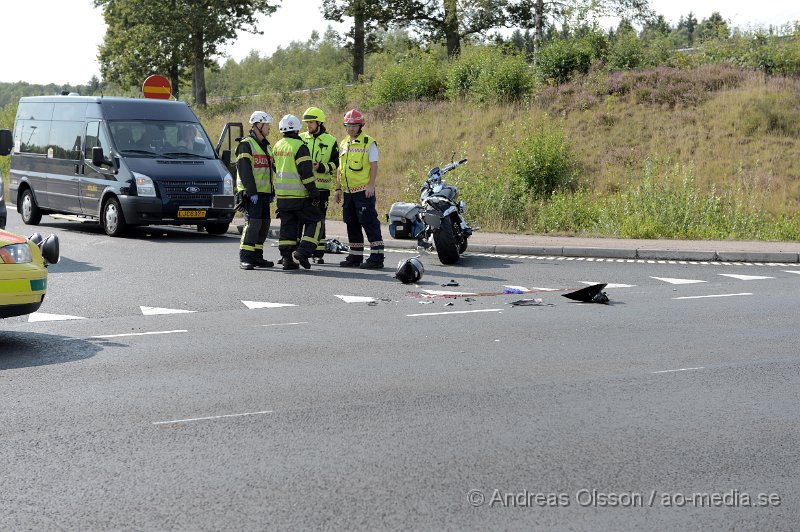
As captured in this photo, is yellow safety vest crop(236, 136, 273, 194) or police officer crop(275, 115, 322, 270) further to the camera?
yellow safety vest crop(236, 136, 273, 194)

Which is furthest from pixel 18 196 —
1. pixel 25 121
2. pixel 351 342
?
pixel 351 342

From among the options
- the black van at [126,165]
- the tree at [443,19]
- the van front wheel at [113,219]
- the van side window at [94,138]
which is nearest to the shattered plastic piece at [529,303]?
the black van at [126,165]

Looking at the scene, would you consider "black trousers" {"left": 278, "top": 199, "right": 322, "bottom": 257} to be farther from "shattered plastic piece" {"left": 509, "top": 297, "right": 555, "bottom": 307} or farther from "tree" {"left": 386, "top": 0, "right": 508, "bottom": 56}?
"tree" {"left": 386, "top": 0, "right": 508, "bottom": 56}

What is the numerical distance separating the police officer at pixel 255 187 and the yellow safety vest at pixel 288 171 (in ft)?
1.15

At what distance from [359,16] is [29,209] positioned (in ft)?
104

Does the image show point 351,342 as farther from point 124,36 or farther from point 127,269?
point 124,36

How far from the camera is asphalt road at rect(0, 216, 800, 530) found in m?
5.18

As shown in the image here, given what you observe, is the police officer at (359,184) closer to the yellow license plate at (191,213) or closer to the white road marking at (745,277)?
the white road marking at (745,277)

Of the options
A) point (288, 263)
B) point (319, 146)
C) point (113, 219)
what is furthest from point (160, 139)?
point (288, 263)

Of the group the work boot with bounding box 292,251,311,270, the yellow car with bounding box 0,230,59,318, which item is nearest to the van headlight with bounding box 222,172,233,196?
the work boot with bounding box 292,251,311,270

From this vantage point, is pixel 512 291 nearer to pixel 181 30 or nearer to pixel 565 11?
pixel 565 11

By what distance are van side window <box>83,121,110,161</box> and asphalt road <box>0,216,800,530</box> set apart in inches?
313

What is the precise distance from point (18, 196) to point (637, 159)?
16206mm

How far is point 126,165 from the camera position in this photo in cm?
1981
